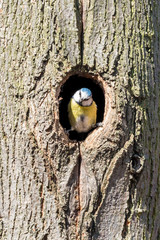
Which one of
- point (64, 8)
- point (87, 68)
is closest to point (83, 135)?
Answer: point (87, 68)

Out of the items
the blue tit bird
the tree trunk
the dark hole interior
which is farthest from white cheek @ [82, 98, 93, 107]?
the tree trunk

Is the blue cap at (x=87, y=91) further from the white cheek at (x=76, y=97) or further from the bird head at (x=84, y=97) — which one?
the white cheek at (x=76, y=97)

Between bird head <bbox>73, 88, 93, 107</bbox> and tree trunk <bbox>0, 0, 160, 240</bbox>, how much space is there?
→ 1.44 ft

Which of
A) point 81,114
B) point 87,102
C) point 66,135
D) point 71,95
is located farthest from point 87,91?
point 66,135

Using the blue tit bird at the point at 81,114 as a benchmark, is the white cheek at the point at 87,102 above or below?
above

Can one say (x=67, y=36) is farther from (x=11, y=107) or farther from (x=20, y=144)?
(x=20, y=144)

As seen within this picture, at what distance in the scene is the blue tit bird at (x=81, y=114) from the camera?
3308mm

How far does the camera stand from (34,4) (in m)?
2.58

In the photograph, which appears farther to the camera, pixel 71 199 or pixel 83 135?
pixel 83 135

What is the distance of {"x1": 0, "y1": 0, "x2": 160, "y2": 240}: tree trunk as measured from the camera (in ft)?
8.04

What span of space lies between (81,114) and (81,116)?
0.02 meters

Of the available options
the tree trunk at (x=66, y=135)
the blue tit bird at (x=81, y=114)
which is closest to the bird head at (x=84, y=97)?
the blue tit bird at (x=81, y=114)

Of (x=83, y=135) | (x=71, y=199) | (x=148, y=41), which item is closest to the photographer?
(x=71, y=199)

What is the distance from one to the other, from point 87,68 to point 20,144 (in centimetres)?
67
